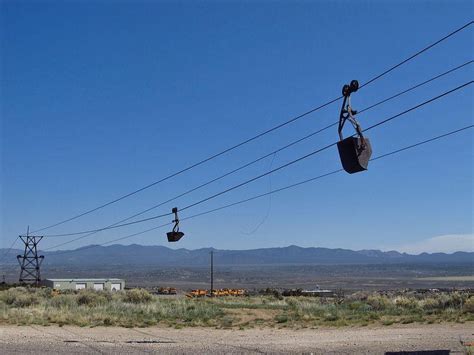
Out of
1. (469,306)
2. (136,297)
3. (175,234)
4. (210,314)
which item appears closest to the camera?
(175,234)

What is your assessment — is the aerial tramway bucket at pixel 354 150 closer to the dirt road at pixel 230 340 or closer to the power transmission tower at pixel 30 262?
the dirt road at pixel 230 340

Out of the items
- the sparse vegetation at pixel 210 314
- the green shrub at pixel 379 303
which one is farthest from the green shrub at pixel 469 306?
the green shrub at pixel 379 303

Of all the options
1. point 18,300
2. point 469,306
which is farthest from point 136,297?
point 469,306

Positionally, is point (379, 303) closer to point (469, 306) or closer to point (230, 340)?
point (469, 306)

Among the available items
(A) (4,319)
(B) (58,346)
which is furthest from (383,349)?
(A) (4,319)

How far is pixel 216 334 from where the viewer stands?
2508cm

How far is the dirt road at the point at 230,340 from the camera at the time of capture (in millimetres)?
19625

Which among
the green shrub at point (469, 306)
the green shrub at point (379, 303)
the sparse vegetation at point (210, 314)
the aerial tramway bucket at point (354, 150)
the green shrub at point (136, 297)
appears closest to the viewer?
the aerial tramway bucket at point (354, 150)

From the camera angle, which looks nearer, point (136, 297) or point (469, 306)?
point (469, 306)

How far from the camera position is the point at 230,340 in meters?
22.8

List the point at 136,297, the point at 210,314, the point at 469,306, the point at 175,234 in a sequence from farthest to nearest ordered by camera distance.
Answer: the point at 136,297 → the point at 469,306 → the point at 210,314 → the point at 175,234

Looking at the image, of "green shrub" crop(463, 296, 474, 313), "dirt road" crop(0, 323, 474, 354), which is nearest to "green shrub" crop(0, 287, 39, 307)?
"dirt road" crop(0, 323, 474, 354)

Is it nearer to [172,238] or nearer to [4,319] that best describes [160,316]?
[4,319]

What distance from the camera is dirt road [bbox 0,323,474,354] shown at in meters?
19.6
